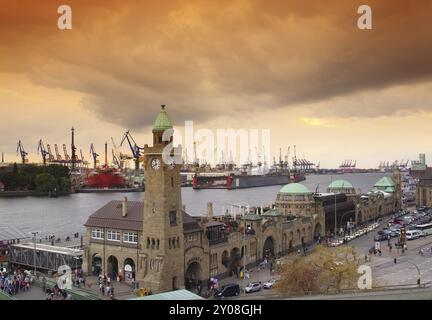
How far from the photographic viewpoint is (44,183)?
136750mm

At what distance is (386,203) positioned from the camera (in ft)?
260

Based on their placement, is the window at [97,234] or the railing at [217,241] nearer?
the railing at [217,241]

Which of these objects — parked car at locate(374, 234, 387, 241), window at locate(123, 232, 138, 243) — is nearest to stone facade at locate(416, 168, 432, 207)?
parked car at locate(374, 234, 387, 241)

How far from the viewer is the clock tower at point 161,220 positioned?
1237 inches

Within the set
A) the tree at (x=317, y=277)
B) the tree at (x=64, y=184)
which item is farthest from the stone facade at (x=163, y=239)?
the tree at (x=64, y=184)

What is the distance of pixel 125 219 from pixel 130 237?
1.51m

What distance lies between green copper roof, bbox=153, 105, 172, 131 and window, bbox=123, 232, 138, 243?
737 centimetres

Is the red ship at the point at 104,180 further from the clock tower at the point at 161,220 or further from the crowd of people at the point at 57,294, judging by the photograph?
the crowd of people at the point at 57,294

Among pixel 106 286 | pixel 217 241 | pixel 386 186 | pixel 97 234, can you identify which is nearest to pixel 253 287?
pixel 217 241

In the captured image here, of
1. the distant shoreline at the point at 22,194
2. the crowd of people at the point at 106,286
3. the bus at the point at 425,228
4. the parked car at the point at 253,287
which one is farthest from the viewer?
the distant shoreline at the point at 22,194

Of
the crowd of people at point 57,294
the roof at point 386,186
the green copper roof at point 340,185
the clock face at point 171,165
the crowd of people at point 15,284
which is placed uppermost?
the clock face at point 171,165

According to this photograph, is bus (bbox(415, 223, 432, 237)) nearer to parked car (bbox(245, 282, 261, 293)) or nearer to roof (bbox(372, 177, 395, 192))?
roof (bbox(372, 177, 395, 192))

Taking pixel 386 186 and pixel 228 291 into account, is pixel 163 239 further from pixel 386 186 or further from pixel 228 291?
pixel 386 186
